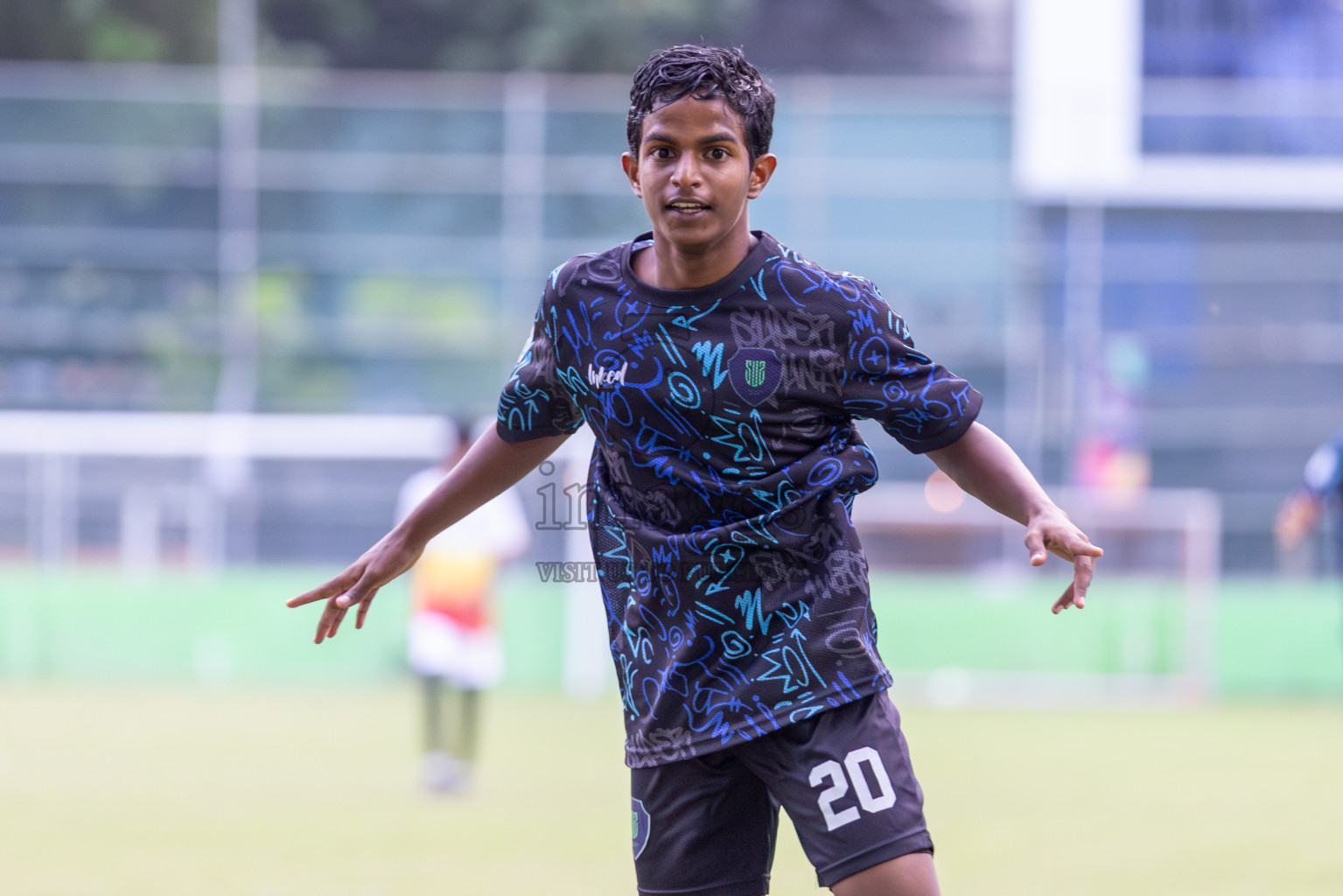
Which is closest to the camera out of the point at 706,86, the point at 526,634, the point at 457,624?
the point at 706,86

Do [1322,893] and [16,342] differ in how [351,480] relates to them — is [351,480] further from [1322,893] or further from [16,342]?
[1322,893]

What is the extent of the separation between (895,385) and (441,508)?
89 centimetres

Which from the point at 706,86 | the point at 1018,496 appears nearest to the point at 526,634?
the point at 1018,496

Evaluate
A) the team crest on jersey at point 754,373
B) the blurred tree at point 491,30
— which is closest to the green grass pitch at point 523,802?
the team crest on jersey at point 754,373

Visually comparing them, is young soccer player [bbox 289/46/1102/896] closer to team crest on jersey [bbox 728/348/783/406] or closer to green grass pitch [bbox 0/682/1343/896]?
team crest on jersey [bbox 728/348/783/406]

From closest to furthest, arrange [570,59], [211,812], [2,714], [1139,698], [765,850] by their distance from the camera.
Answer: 1. [765,850]
2. [211,812]
3. [2,714]
4. [1139,698]
5. [570,59]

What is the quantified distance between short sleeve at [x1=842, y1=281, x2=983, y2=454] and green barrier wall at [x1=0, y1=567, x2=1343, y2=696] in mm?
10719

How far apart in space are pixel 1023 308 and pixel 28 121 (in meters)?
9.49

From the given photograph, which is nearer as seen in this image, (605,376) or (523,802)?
(605,376)

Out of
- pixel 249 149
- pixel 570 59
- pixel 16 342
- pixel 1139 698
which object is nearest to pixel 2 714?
pixel 16 342

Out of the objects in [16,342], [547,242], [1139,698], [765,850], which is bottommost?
[1139,698]

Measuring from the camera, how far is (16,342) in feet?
51.6

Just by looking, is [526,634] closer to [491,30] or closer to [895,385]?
[895,385]

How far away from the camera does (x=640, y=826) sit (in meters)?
2.95
